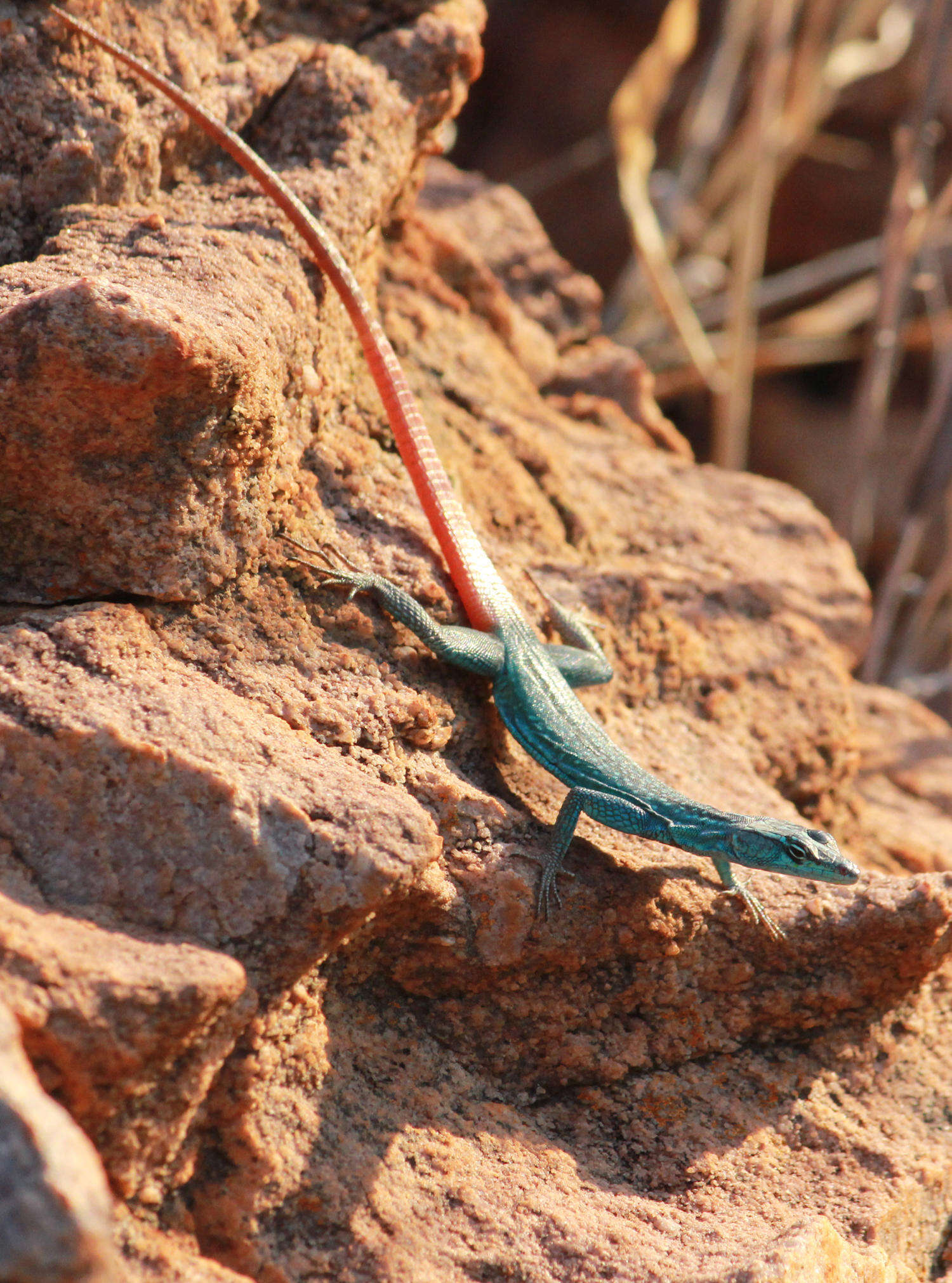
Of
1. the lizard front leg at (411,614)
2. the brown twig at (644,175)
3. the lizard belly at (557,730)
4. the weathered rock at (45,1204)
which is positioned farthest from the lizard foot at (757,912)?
the brown twig at (644,175)

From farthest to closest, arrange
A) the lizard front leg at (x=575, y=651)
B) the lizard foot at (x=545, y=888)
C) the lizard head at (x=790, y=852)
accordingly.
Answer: the lizard front leg at (x=575, y=651)
the lizard head at (x=790, y=852)
the lizard foot at (x=545, y=888)

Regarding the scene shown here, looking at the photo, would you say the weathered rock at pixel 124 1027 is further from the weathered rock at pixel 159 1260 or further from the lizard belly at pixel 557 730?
the lizard belly at pixel 557 730

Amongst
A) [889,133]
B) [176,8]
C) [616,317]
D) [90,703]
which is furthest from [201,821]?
[889,133]

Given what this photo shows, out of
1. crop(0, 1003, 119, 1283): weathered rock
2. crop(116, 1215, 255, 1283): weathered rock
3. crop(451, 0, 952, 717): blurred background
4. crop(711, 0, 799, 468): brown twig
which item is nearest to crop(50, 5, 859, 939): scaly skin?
crop(116, 1215, 255, 1283): weathered rock

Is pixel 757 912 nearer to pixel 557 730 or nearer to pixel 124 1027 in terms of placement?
pixel 557 730

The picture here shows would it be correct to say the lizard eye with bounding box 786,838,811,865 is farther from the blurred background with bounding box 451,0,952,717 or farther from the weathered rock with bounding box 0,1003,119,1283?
the blurred background with bounding box 451,0,952,717

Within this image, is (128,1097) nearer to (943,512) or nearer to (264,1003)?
(264,1003)
